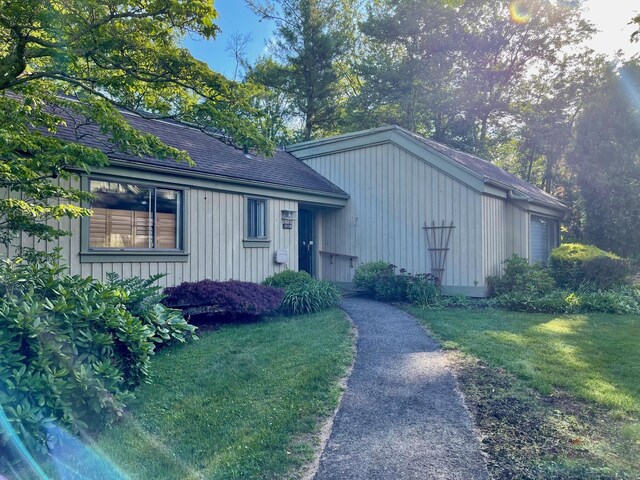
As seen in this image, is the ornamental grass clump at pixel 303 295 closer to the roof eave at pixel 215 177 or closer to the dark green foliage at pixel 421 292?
the dark green foliage at pixel 421 292

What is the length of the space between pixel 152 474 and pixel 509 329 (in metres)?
6.19

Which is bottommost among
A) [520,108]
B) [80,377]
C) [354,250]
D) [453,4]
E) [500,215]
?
[80,377]

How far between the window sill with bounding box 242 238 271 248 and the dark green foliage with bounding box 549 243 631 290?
802cm

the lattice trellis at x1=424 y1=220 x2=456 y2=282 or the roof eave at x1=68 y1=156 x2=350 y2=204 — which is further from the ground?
the roof eave at x1=68 y1=156 x2=350 y2=204

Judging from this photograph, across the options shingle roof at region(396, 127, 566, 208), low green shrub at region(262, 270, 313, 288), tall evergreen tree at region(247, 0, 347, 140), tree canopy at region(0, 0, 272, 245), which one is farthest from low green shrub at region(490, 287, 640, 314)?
tall evergreen tree at region(247, 0, 347, 140)

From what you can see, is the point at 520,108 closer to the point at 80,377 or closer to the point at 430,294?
the point at 430,294

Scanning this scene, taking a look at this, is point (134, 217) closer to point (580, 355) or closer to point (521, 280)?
point (580, 355)

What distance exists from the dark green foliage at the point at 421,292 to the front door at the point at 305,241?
370 cm

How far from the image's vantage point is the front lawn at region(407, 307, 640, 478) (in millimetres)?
3186

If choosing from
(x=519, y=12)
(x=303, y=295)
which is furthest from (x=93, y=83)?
(x=519, y=12)

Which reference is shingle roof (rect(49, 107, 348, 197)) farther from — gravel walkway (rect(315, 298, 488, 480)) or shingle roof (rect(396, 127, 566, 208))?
gravel walkway (rect(315, 298, 488, 480))

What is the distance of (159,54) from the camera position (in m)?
5.69

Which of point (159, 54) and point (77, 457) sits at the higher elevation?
point (159, 54)

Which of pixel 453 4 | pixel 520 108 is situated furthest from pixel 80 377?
pixel 520 108
